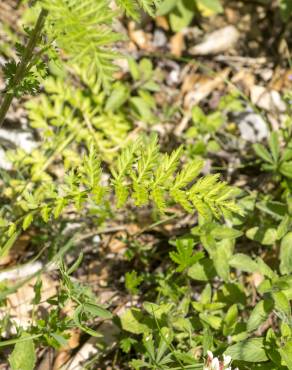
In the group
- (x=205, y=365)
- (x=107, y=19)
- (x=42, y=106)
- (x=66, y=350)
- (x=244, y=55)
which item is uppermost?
(x=107, y=19)

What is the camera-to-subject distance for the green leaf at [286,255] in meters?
2.29

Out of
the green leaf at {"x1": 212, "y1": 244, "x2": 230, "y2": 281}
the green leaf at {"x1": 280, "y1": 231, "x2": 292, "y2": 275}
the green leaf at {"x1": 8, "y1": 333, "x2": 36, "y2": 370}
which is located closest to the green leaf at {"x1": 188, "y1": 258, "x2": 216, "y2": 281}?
the green leaf at {"x1": 212, "y1": 244, "x2": 230, "y2": 281}

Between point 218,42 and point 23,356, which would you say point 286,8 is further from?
point 23,356

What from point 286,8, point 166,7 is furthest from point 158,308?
point 286,8

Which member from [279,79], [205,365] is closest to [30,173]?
[205,365]

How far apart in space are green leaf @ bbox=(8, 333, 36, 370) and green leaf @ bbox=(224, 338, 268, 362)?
719 millimetres

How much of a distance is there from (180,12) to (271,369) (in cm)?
234

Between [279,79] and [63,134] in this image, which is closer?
[63,134]

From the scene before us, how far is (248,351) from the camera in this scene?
6.93 feet

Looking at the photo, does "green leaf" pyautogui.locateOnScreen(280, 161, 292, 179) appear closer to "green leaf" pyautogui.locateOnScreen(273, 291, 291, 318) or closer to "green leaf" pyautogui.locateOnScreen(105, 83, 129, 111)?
"green leaf" pyautogui.locateOnScreen(273, 291, 291, 318)

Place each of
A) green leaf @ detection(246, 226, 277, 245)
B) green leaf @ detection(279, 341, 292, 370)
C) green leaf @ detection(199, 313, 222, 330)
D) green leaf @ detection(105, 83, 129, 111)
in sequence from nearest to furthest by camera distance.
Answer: green leaf @ detection(279, 341, 292, 370)
green leaf @ detection(199, 313, 222, 330)
green leaf @ detection(246, 226, 277, 245)
green leaf @ detection(105, 83, 129, 111)

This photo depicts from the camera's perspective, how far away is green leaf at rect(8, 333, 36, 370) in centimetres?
203

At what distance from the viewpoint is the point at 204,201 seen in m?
1.93

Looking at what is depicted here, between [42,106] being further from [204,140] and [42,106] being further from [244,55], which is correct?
[244,55]
